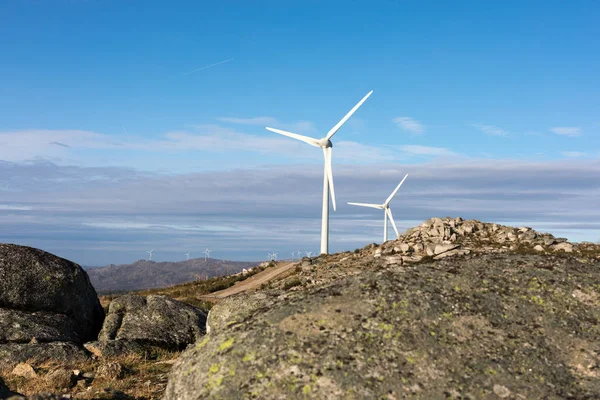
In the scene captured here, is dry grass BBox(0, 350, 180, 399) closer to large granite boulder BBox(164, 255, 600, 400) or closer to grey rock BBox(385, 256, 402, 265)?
large granite boulder BBox(164, 255, 600, 400)

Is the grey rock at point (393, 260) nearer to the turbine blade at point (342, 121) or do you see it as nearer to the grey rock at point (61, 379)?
the turbine blade at point (342, 121)

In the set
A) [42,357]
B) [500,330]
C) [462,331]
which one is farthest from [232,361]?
[42,357]

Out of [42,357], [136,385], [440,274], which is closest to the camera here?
[440,274]

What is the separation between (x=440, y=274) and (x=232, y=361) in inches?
169

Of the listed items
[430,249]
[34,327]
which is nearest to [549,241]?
[430,249]

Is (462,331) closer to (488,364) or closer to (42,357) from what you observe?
(488,364)

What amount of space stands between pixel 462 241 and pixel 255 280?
3010 centimetres

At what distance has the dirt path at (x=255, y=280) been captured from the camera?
226ft

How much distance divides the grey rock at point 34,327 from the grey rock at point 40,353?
2.17 meters

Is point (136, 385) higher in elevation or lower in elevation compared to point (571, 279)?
lower

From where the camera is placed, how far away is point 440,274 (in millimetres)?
10062

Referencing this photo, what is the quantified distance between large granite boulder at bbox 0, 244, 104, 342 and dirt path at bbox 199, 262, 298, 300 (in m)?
35.2

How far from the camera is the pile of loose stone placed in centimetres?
6509

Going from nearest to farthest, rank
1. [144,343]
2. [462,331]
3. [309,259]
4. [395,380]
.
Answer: [395,380] < [462,331] < [144,343] < [309,259]
